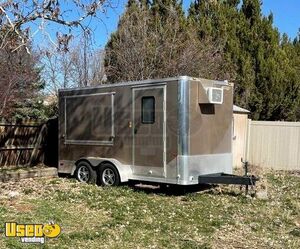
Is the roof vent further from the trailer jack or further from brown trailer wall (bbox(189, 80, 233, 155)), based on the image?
the trailer jack

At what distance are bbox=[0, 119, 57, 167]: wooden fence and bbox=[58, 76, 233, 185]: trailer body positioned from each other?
8.02ft

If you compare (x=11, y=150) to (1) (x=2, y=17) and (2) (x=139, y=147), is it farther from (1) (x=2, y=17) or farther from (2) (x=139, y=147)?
(1) (x=2, y=17)

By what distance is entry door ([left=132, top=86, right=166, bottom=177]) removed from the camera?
34.4ft

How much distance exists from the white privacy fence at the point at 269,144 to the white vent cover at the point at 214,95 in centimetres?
536

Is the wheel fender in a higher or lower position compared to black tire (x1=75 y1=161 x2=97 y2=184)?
higher

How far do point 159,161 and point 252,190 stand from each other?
7.33 feet

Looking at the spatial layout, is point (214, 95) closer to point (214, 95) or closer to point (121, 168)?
point (214, 95)

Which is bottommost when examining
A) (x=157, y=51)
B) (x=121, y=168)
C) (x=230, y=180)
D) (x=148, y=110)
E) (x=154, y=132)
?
(x=230, y=180)

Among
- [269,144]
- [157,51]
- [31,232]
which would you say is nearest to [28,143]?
[157,51]

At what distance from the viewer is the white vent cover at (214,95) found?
10.6m

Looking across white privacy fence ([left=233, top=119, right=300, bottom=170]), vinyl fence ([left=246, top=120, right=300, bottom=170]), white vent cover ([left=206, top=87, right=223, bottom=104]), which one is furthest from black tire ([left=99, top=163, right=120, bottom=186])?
vinyl fence ([left=246, top=120, right=300, bottom=170])

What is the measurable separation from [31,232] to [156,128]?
16.0 feet

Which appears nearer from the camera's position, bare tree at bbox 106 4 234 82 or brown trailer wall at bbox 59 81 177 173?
brown trailer wall at bbox 59 81 177 173

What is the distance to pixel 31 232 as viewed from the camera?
6184 millimetres
